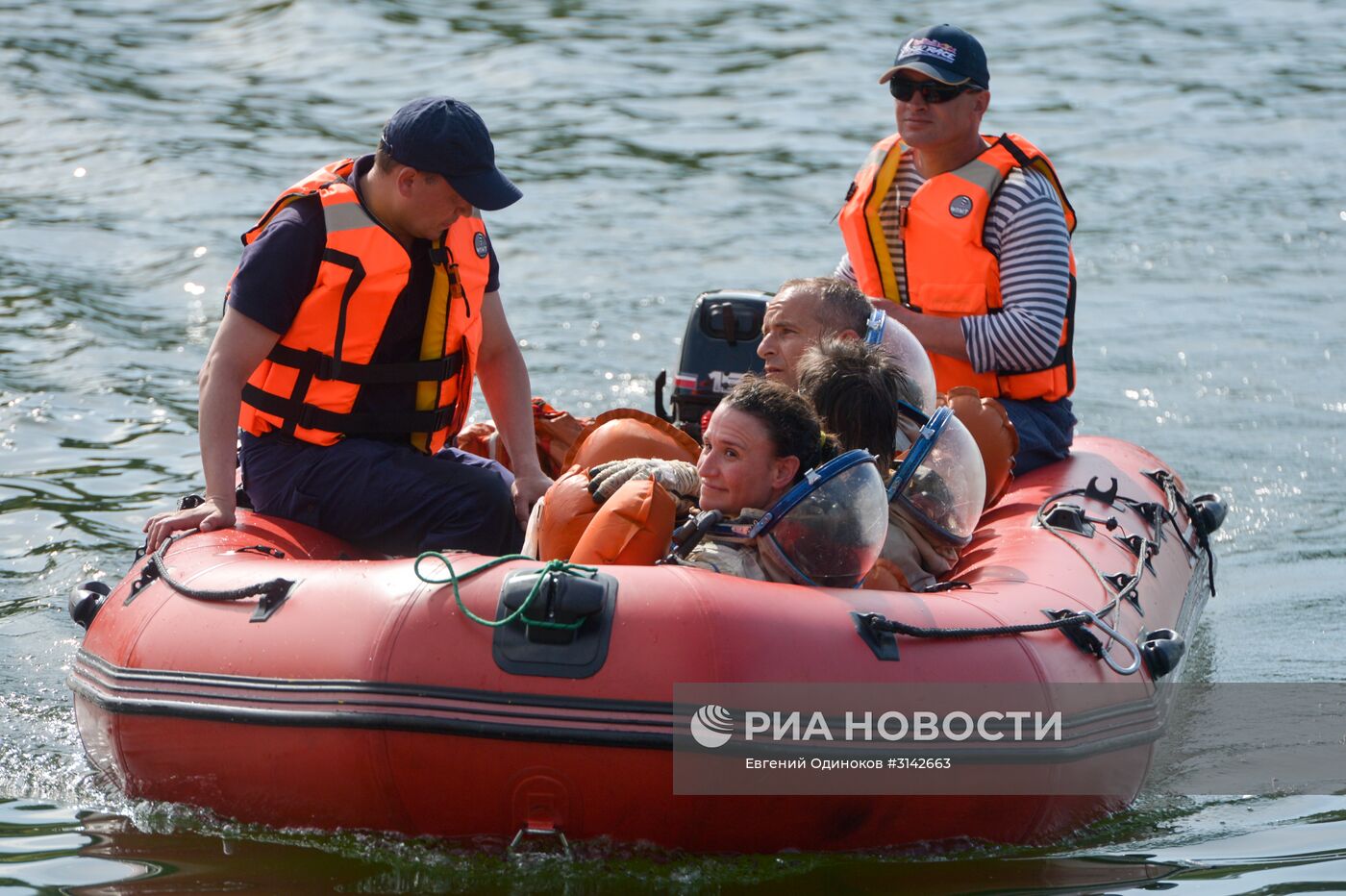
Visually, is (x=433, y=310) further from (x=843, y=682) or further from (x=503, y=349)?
(x=843, y=682)

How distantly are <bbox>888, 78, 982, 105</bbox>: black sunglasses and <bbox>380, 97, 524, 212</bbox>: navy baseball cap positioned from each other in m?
1.44

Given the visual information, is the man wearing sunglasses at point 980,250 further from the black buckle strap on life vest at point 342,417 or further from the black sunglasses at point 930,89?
the black buckle strap on life vest at point 342,417

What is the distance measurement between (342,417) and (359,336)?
222mm

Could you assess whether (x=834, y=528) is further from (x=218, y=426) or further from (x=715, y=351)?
(x=715, y=351)

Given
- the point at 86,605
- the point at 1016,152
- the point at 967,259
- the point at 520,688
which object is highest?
the point at 1016,152

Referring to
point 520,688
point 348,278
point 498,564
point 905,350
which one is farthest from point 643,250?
point 520,688

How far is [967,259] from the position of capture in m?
5.00

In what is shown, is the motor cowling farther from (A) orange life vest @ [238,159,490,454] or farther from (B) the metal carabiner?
(B) the metal carabiner

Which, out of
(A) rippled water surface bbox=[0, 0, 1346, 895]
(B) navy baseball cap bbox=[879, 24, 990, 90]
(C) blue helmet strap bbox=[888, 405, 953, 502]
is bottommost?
(A) rippled water surface bbox=[0, 0, 1346, 895]

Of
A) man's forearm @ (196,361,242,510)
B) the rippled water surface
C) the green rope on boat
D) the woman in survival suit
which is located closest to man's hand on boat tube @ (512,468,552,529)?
man's forearm @ (196,361,242,510)

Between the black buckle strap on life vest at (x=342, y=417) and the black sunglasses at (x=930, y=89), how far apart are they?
1628 mm

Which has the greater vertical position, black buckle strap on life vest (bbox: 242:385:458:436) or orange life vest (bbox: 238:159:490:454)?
orange life vest (bbox: 238:159:490:454)

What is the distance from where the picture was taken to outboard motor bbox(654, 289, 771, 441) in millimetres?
5367

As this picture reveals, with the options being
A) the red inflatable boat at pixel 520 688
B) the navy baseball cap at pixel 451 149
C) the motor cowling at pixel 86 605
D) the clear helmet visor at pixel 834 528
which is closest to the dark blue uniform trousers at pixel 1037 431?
the red inflatable boat at pixel 520 688
